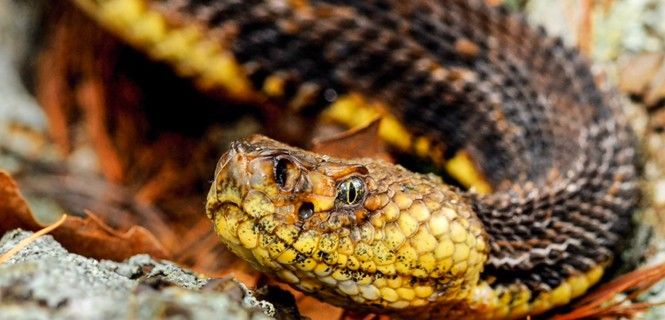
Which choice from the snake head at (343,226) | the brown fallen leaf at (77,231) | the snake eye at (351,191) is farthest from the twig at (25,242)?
the snake eye at (351,191)

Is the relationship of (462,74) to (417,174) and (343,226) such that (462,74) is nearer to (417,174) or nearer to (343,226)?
(417,174)

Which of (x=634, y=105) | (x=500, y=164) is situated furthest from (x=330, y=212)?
(x=634, y=105)

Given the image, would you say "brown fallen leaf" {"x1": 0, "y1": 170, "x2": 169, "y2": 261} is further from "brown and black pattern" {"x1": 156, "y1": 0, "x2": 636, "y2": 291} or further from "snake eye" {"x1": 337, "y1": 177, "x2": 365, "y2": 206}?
"brown and black pattern" {"x1": 156, "y1": 0, "x2": 636, "y2": 291}

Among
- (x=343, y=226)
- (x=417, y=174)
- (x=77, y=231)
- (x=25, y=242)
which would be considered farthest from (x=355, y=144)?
(x=25, y=242)

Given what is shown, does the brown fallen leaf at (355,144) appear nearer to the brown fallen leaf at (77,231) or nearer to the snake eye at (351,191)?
the snake eye at (351,191)

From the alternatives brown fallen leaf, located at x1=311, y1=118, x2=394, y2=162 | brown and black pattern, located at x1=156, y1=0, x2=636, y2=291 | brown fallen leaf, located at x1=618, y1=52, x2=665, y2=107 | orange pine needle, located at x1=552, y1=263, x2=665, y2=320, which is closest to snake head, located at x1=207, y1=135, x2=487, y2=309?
brown fallen leaf, located at x1=311, y1=118, x2=394, y2=162

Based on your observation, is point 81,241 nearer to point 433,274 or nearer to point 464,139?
point 433,274
